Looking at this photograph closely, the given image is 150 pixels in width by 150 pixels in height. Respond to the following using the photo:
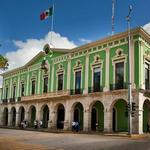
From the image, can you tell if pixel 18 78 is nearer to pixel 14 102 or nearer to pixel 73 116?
pixel 14 102

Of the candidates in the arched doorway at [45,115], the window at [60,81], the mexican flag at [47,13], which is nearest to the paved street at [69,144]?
the window at [60,81]

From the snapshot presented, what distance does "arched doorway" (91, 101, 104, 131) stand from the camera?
3169 cm

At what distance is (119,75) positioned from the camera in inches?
1162

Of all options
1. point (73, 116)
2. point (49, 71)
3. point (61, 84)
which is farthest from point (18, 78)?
point (73, 116)

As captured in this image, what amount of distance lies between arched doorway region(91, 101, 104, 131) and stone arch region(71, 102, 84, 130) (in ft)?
5.55

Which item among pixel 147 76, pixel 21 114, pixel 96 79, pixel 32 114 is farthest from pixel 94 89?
pixel 21 114

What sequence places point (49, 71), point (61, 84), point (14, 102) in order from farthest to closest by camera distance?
A: point (14, 102), point (49, 71), point (61, 84)

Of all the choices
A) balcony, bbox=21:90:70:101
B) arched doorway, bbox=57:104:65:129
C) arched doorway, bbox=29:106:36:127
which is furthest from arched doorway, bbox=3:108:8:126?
arched doorway, bbox=57:104:65:129

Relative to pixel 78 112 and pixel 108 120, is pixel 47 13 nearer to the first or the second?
pixel 78 112

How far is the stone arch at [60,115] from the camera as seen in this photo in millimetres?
36469

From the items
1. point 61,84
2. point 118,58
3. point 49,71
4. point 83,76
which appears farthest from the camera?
point 49,71

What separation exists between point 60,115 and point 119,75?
11409mm

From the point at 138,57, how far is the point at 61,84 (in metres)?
12.2

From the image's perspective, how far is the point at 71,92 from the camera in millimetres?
34219
